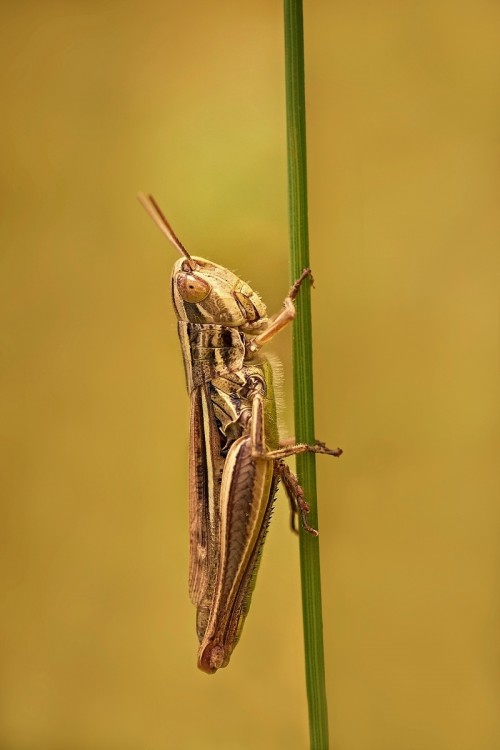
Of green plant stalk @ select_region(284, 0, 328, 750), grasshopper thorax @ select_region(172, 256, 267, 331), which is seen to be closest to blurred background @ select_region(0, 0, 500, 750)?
grasshopper thorax @ select_region(172, 256, 267, 331)

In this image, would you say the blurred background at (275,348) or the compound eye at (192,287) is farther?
the compound eye at (192,287)

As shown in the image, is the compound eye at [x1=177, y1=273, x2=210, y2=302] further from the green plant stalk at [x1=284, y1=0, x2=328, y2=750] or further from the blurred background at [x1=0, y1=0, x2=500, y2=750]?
the green plant stalk at [x1=284, y1=0, x2=328, y2=750]

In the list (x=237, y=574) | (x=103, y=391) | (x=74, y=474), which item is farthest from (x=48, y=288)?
A: (x=237, y=574)

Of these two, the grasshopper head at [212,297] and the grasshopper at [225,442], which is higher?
the grasshopper head at [212,297]

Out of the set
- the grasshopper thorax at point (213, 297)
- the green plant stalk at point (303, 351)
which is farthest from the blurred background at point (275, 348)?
the green plant stalk at point (303, 351)

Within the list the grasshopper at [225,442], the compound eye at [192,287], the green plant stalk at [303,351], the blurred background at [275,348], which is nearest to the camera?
the green plant stalk at [303,351]

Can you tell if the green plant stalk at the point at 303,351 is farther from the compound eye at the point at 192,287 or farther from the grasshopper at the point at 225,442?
the compound eye at the point at 192,287

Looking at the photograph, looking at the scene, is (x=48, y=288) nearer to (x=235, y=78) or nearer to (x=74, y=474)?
(x=74, y=474)
